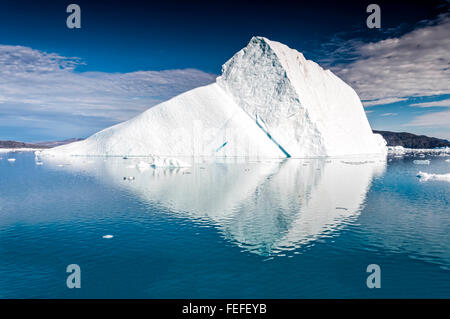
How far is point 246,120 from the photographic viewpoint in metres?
63.3

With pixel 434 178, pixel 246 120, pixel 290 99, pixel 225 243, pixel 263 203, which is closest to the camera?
pixel 225 243

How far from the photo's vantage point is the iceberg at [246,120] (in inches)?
2344

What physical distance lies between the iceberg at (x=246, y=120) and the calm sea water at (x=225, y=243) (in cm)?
3624

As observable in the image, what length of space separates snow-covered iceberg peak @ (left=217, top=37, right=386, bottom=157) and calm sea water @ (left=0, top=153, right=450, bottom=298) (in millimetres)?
38822

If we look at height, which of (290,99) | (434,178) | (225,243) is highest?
(290,99)

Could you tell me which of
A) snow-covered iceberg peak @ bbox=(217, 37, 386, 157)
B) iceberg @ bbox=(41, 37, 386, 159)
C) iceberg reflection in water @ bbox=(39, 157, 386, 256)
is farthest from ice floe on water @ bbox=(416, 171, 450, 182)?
snow-covered iceberg peak @ bbox=(217, 37, 386, 157)

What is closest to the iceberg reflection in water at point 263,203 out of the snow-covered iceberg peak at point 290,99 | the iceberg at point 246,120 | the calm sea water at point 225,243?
the calm sea water at point 225,243

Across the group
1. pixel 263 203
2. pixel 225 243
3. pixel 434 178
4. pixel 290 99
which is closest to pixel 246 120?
pixel 290 99

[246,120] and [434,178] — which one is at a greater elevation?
[246,120]

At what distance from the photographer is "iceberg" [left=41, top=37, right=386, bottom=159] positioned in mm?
59531

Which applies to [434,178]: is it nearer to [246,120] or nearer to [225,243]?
[225,243]

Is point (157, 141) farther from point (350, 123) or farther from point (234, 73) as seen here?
point (350, 123)

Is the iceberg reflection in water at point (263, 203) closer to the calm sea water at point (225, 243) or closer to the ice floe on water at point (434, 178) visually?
the calm sea water at point (225, 243)

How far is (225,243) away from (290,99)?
53.1 m
